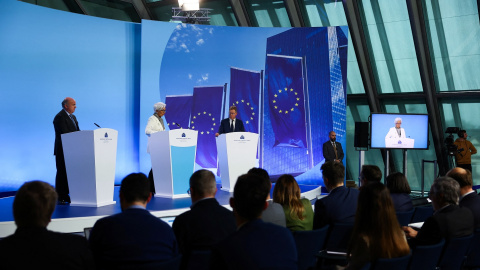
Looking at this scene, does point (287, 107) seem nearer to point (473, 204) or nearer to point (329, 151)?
point (329, 151)

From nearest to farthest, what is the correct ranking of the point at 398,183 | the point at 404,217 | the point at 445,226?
the point at 445,226 → the point at 404,217 → the point at 398,183

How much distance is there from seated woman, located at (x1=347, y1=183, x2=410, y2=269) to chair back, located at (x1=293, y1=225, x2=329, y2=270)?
2.51 feet

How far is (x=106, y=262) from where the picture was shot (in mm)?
2559

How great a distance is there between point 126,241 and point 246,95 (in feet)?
27.8

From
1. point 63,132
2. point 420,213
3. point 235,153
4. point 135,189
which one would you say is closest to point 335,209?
point 420,213

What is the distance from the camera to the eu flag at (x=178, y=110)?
34.3 feet

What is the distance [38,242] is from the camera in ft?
6.95

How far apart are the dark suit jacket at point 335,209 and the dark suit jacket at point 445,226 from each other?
1.72 feet

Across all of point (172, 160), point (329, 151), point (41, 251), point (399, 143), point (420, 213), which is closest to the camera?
point (41, 251)

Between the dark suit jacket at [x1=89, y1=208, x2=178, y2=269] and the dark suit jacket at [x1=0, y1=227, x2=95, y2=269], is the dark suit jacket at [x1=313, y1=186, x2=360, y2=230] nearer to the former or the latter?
the dark suit jacket at [x1=89, y1=208, x2=178, y2=269]

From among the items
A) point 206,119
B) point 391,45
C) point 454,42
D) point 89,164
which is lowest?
point 89,164

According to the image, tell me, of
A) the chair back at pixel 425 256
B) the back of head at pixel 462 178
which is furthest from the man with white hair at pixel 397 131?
the chair back at pixel 425 256

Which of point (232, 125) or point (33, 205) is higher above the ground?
point (232, 125)

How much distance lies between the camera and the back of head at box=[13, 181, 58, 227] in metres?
2.19
